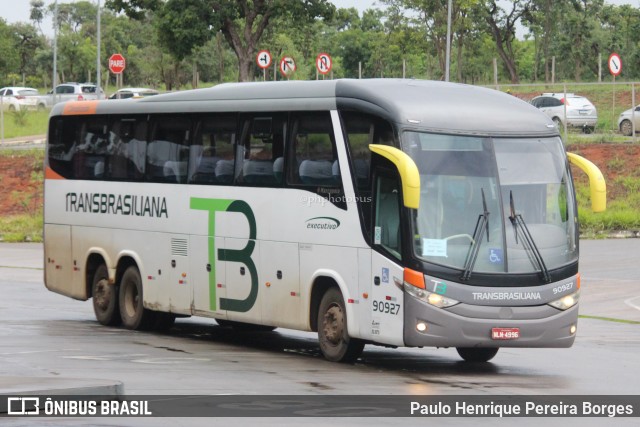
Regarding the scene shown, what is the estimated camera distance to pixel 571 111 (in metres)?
52.2

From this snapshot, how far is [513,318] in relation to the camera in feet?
52.7

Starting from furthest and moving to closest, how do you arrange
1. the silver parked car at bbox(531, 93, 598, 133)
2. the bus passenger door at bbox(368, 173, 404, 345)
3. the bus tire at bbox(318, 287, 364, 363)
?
the silver parked car at bbox(531, 93, 598, 133) → the bus tire at bbox(318, 287, 364, 363) → the bus passenger door at bbox(368, 173, 404, 345)

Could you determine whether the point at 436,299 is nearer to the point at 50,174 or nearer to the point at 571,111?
the point at 50,174

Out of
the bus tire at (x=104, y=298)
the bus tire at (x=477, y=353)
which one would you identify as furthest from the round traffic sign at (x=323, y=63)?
the bus tire at (x=477, y=353)

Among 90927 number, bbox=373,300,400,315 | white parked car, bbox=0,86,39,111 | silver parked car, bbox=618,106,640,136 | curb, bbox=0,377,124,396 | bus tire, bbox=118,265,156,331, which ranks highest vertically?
white parked car, bbox=0,86,39,111

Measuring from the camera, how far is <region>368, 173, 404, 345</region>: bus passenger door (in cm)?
1623

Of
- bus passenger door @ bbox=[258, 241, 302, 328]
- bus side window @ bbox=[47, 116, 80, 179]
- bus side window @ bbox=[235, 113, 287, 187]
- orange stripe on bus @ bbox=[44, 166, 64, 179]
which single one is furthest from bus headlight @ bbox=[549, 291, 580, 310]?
orange stripe on bus @ bbox=[44, 166, 64, 179]

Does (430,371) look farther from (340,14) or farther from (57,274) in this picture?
(340,14)

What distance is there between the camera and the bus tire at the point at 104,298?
75.1 feet

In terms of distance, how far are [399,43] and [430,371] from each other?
52064mm

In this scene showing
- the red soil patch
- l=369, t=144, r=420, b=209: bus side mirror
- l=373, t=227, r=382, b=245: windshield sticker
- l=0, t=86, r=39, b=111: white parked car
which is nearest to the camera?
l=369, t=144, r=420, b=209: bus side mirror

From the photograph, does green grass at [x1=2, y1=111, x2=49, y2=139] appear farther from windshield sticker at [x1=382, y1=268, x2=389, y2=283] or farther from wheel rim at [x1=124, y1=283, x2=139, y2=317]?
windshield sticker at [x1=382, y1=268, x2=389, y2=283]

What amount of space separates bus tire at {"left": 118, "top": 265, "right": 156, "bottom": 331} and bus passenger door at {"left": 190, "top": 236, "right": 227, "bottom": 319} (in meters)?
1.82

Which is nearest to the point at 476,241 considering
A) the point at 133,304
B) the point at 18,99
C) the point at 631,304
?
the point at 133,304
